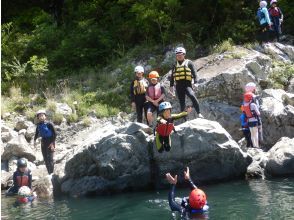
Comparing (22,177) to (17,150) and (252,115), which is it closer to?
(17,150)

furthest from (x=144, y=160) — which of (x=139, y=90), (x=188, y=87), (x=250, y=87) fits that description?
(x=250, y=87)

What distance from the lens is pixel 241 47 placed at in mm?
Result: 17984

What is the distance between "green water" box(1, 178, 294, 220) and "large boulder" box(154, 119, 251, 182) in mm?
544

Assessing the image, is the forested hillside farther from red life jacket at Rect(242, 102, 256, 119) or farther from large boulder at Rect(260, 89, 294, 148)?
red life jacket at Rect(242, 102, 256, 119)

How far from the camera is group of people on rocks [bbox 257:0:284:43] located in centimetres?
1778

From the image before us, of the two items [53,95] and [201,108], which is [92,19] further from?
[201,108]

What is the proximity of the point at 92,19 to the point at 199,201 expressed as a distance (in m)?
13.4

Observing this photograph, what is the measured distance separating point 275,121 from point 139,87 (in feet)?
13.6

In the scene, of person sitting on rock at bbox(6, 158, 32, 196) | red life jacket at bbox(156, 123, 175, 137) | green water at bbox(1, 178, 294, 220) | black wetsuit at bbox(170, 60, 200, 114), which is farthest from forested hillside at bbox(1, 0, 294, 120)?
green water at bbox(1, 178, 294, 220)

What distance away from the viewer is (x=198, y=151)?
12641 mm

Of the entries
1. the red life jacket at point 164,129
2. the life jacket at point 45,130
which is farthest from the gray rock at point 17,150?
the red life jacket at point 164,129

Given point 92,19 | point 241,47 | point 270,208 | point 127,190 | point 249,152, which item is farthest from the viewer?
point 92,19

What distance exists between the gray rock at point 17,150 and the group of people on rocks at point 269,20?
9.10 meters

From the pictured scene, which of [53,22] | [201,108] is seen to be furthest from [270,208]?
[53,22]
